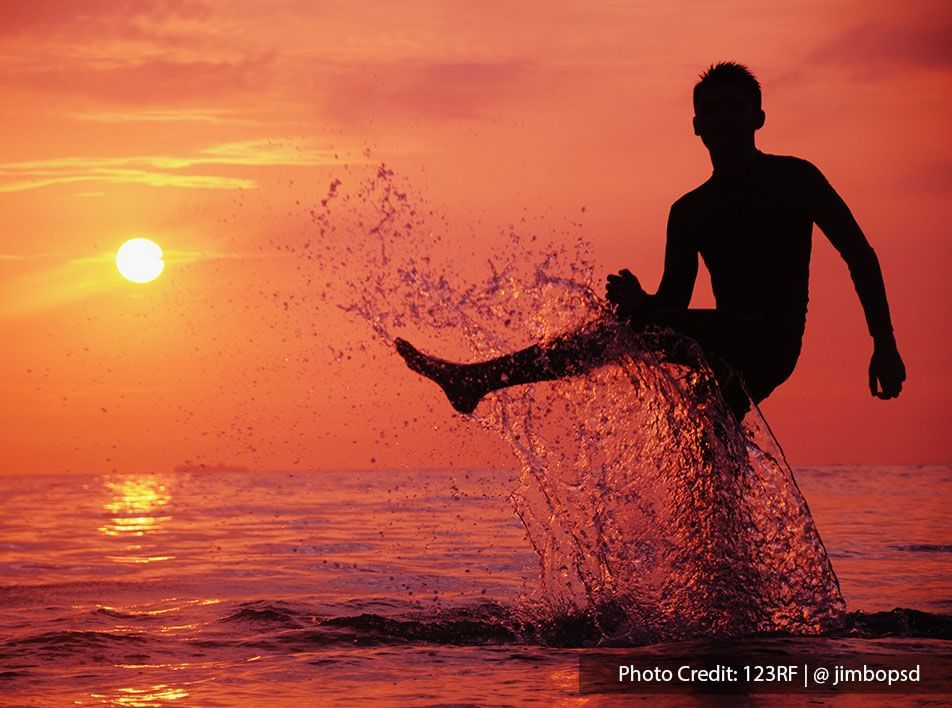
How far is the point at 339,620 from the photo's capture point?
7.66 meters

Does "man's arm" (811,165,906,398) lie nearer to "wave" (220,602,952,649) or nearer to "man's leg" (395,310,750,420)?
"man's leg" (395,310,750,420)

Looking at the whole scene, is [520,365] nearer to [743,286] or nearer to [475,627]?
[743,286]

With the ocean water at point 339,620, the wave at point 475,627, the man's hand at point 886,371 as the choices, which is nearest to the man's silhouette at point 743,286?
the man's hand at point 886,371

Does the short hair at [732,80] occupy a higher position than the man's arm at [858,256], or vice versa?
the short hair at [732,80]

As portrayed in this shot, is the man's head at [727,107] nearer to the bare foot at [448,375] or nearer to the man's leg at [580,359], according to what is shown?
the man's leg at [580,359]

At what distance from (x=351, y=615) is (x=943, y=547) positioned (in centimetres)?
767

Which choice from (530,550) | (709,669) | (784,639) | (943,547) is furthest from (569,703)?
(943,547)

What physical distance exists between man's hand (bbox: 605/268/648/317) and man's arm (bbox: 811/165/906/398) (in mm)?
1089

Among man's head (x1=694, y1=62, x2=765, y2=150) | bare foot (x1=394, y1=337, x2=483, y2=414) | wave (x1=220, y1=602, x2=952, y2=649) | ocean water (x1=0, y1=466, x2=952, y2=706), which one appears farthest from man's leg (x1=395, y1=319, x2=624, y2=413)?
wave (x1=220, y1=602, x2=952, y2=649)

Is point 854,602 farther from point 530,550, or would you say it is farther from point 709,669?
point 530,550

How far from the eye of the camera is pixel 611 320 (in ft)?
22.5

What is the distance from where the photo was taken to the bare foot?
6703 millimetres

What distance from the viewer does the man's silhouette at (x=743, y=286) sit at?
263 inches

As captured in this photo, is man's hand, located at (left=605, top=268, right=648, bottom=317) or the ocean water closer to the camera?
the ocean water
